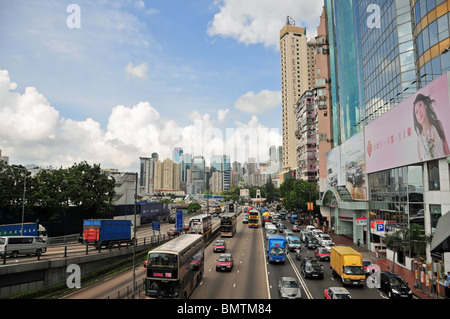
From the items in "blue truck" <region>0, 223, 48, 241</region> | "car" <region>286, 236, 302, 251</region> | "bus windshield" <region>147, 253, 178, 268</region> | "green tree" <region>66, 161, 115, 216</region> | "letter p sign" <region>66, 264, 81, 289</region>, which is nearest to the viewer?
"bus windshield" <region>147, 253, 178, 268</region>

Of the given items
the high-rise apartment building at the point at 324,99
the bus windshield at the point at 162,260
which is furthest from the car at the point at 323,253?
the high-rise apartment building at the point at 324,99

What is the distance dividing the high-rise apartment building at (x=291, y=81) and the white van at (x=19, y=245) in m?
138

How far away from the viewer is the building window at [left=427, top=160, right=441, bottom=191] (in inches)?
1126

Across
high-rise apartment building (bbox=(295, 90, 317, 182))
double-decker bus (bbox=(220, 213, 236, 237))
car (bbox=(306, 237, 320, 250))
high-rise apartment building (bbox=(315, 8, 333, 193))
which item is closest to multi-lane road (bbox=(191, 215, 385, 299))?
car (bbox=(306, 237, 320, 250))

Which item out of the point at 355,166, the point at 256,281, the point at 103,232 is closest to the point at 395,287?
the point at 256,281

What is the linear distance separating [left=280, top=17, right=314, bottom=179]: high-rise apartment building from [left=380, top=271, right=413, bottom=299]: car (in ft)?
443

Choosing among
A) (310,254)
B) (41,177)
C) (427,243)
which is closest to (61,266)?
(41,177)

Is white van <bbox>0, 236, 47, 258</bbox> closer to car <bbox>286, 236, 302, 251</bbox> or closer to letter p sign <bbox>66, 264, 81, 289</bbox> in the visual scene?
letter p sign <bbox>66, 264, 81, 289</bbox>

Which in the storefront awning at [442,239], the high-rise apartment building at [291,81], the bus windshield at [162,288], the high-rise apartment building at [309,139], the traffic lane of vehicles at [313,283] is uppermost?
the high-rise apartment building at [291,81]

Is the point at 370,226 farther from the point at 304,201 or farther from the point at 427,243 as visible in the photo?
the point at 304,201

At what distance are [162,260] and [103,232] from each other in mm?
17934

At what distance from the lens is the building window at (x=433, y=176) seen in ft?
93.9

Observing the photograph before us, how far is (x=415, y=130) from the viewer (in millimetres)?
31391

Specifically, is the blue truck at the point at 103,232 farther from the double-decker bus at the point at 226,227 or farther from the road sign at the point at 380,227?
the road sign at the point at 380,227
